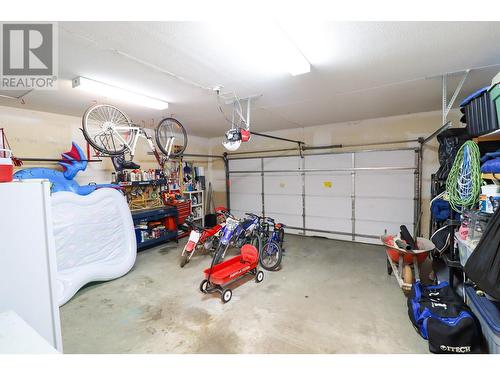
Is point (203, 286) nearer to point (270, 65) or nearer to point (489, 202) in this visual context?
point (270, 65)

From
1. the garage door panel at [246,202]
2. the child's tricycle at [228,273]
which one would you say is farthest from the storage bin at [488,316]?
the garage door panel at [246,202]

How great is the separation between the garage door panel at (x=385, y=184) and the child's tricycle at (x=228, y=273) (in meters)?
3.12

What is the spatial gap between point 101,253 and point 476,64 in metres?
5.34

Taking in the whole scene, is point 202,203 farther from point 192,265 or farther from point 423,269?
point 423,269

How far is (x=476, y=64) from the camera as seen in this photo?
2.31 metres

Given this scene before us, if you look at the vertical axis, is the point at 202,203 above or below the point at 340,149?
below

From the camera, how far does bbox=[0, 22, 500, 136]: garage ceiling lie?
1.72m

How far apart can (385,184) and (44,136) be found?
6571 millimetres

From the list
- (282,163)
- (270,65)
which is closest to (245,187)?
(282,163)

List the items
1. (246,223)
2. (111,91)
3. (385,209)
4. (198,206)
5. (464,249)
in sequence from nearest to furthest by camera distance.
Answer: (464,249)
(111,91)
(246,223)
(385,209)
(198,206)

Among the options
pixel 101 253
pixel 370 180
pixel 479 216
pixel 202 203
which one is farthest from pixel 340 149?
pixel 101 253

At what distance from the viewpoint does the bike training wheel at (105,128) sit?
112 inches

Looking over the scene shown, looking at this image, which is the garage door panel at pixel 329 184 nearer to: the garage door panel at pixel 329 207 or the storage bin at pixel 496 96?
the garage door panel at pixel 329 207

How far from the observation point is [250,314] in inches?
101
